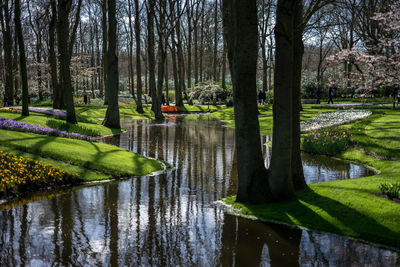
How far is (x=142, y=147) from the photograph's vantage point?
639 inches

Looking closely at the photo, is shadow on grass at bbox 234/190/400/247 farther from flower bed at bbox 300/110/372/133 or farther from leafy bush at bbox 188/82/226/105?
leafy bush at bbox 188/82/226/105

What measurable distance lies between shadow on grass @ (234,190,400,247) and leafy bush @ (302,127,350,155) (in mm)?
7174

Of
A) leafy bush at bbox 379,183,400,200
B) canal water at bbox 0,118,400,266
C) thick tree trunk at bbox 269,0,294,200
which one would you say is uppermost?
thick tree trunk at bbox 269,0,294,200

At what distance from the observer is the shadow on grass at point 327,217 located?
634cm

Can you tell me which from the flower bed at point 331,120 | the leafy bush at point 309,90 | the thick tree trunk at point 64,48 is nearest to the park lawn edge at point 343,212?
the flower bed at point 331,120

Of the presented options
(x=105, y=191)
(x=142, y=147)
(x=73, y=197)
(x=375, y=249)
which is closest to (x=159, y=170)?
(x=105, y=191)

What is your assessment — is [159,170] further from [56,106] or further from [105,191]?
[56,106]

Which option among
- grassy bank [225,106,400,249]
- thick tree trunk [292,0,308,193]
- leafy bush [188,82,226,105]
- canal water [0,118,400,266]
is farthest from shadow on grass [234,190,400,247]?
leafy bush [188,82,226,105]

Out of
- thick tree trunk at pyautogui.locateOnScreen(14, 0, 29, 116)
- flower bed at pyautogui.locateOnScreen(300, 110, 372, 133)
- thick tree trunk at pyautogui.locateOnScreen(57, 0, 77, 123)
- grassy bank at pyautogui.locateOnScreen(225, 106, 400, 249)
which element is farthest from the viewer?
flower bed at pyautogui.locateOnScreen(300, 110, 372, 133)

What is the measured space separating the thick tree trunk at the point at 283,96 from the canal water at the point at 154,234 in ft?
4.21

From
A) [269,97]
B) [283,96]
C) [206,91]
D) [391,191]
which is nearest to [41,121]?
[283,96]

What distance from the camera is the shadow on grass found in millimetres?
6340

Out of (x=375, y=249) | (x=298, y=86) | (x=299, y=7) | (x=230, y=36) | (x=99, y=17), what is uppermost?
(x=99, y=17)

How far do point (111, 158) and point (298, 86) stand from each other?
654cm
